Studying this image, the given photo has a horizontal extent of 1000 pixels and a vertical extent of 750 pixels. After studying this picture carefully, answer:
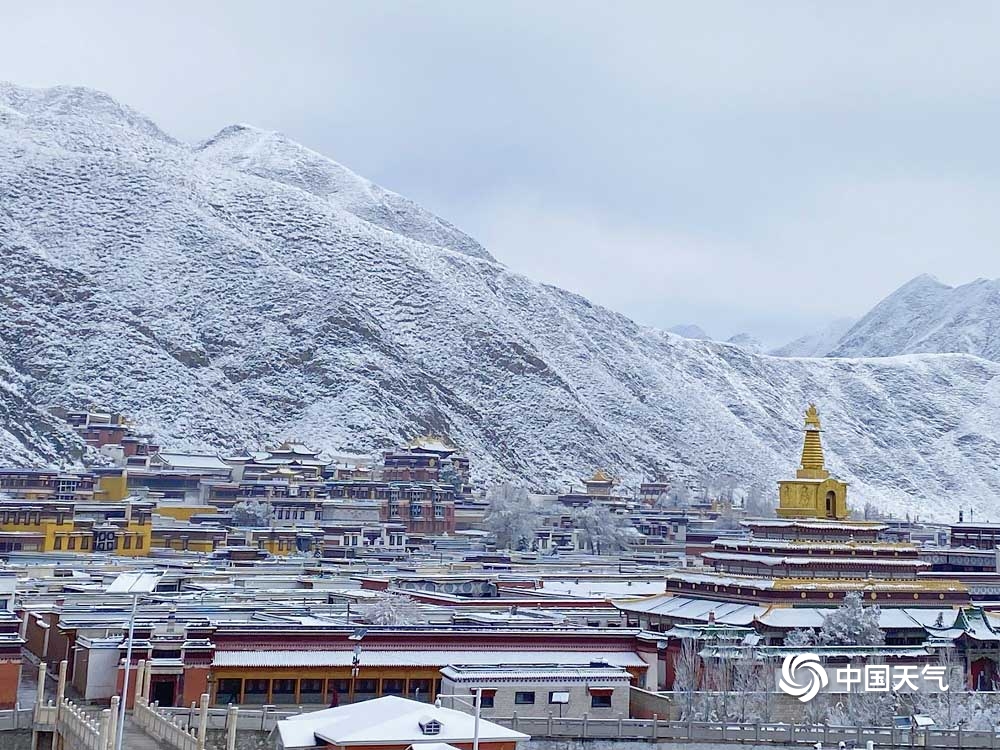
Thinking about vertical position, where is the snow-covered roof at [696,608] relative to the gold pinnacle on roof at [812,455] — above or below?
below

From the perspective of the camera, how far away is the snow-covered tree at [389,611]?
54.3m

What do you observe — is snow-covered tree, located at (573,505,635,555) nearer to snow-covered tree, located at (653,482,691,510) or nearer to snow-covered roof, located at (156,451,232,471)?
snow-covered tree, located at (653,482,691,510)

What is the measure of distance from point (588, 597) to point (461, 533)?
253ft

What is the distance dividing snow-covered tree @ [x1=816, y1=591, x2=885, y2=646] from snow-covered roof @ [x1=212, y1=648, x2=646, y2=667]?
259 inches

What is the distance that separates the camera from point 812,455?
210ft

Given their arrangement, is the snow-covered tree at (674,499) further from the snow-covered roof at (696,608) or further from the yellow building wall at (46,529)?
the snow-covered roof at (696,608)

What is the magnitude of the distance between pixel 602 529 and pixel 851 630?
94.3 meters

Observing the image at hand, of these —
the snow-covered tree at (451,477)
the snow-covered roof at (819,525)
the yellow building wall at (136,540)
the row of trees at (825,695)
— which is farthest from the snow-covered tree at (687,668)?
the snow-covered tree at (451,477)

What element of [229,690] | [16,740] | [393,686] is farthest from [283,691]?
[16,740]

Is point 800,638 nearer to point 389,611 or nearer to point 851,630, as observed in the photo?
point 851,630

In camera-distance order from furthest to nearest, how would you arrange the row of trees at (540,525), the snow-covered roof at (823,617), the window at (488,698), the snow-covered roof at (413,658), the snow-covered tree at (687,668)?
the row of trees at (540,525), the snow-covered roof at (823,617), the snow-covered tree at (687,668), the snow-covered roof at (413,658), the window at (488,698)

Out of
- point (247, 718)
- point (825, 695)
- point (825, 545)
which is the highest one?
point (825, 545)

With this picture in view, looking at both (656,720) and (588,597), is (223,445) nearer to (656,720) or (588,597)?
(588,597)

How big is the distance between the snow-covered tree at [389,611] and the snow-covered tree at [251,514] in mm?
72028
